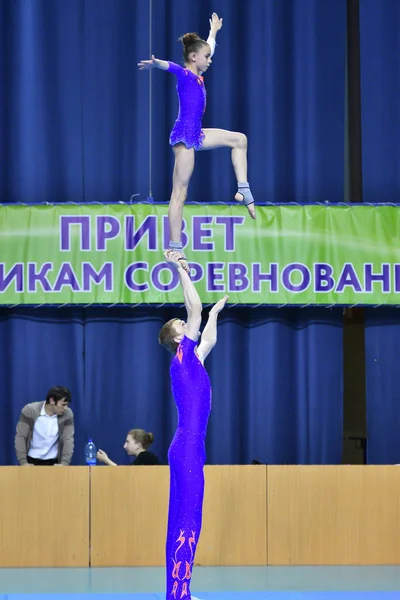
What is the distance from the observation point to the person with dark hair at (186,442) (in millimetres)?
5836

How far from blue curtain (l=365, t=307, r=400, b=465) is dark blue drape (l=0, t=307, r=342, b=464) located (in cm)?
27

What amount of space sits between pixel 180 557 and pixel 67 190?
4.71m

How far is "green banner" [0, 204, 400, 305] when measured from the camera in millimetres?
9391

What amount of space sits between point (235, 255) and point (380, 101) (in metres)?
1.99

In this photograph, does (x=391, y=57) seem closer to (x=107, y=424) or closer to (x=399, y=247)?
(x=399, y=247)

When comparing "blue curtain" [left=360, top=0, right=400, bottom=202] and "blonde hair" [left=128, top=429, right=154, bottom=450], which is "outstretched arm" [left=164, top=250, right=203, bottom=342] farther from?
"blue curtain" [left=360, top=0, right=400, bottom=202]

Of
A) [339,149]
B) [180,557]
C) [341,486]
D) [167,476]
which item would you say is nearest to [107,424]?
[167,476]

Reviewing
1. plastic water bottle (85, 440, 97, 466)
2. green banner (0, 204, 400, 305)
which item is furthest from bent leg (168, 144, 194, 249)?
green banner (0, 204, 400, 305)

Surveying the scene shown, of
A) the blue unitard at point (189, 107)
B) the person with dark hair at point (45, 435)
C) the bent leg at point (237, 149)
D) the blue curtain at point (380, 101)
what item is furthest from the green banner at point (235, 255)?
the blue unitard at point (189, 107)

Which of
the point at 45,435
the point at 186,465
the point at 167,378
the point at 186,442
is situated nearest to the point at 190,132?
the point at 186,442

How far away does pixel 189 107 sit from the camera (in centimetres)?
581

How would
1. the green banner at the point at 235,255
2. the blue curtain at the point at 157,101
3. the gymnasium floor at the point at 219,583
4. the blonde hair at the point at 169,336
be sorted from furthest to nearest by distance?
1. the blue curtain at the point at 157,101
2. the green banner at the point at 235,255
3. the gymnasium floor at the point at 219,583
4. the blonde hair at the point at 169,336

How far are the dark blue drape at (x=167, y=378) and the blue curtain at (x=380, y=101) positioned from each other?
1328mm

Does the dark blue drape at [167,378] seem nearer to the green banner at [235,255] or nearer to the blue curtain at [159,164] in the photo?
the blue curtain at [159,164]
